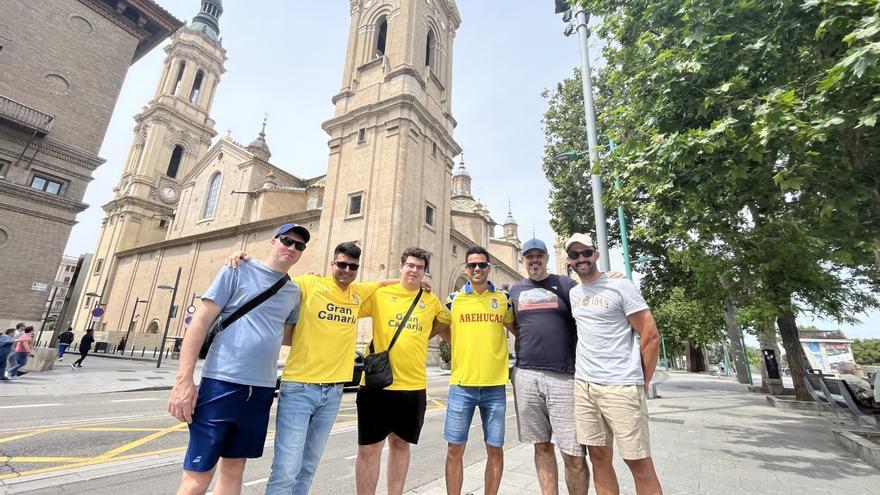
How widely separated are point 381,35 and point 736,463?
110 ft

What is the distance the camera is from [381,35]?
3080 centimetres

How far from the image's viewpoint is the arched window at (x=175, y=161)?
4553 centimetres

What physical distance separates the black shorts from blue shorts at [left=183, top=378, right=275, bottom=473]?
2.79ft

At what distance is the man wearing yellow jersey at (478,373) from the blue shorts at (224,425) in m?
1.51

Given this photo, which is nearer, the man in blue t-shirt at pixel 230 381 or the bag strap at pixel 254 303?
the man in blue t-shirt at pixel 230 381

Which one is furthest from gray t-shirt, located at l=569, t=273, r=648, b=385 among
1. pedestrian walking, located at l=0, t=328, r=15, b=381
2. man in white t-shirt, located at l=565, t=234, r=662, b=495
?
pedestrian walking, located at l=0, t=328, r=15, b=381

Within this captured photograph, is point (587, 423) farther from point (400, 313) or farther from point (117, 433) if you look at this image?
point (117, 433)

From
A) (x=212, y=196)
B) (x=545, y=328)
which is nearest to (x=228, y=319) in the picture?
(x=545, y=328)

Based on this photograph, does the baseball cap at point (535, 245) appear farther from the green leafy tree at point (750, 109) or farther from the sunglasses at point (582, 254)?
the green leafy tree at point (750, 109)

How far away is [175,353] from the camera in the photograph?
28500mm

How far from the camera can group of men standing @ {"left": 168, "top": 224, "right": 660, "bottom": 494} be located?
242 cm

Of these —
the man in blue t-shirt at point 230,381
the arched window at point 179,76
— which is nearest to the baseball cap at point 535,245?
the man in blue t-shirt at point 230,381

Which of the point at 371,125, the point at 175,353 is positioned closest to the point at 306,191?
the point at 371,125

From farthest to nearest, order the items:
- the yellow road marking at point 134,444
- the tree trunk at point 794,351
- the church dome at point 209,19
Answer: the church dome at point 209,19 → the tree trunk at point 794,351 → the yellow road marking at point 134,444
